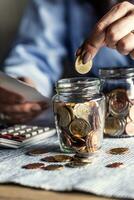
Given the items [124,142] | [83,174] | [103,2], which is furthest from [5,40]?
[83,174]

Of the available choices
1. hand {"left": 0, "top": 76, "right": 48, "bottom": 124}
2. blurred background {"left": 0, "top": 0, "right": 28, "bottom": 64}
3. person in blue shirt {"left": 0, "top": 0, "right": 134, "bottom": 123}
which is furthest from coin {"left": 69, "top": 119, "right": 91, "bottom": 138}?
blurred background {"left": 0, "top": 0, "right": 28, "bottom": 64}

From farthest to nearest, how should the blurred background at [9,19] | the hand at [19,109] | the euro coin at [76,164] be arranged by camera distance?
the blurred background at [9,19]
the hand at [19,109]
the euro coin at [76,164]

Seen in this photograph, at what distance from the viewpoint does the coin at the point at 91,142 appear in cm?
70

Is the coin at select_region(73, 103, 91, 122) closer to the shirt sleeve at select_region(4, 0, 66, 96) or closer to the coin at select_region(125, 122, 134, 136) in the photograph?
the coin at select_region(125, 122, 134, 136)

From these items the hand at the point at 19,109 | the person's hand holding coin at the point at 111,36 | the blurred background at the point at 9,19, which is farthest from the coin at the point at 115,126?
the blurred background at the point at 9,19

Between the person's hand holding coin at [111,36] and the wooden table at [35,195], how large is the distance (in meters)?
0.22

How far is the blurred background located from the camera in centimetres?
150

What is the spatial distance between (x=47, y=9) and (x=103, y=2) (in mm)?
195

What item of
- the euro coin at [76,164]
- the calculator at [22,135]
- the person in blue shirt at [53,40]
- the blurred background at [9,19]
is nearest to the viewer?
the euro coin at [76,164]

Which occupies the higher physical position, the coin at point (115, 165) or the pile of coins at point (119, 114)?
the pile of coins at point (119, 114)

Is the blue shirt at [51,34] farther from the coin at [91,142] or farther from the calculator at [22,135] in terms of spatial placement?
the coin at [91,142]

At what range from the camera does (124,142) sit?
2.52 ft

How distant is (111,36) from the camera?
2.43ft

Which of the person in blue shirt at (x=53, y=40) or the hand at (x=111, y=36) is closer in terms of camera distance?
the hand at (x=111, y=36)
